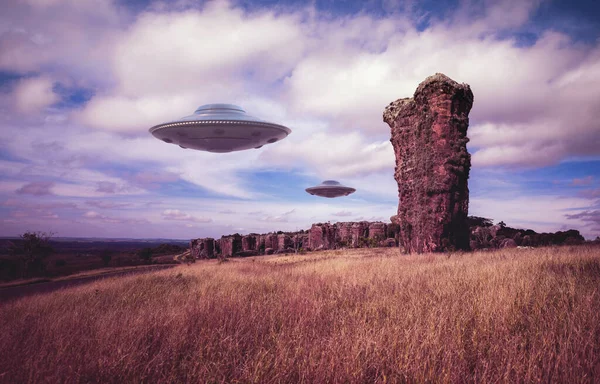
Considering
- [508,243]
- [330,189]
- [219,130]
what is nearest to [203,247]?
[219,130]

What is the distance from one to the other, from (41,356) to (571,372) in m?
4.88

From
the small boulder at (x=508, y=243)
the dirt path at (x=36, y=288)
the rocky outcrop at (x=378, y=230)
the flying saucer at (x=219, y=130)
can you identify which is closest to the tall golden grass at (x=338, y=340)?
the dirt path at (x=36, y=288)

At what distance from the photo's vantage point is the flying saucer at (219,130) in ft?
98.9

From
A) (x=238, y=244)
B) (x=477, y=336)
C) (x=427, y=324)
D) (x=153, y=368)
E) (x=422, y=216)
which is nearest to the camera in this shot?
(x=153, y=368)

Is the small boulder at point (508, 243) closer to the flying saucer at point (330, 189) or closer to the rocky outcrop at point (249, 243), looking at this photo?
the rocky outcrop at point (249, 243)

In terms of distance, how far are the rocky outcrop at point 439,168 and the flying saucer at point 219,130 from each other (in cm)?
1956

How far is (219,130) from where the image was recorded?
102 feet

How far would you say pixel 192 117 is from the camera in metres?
30.6

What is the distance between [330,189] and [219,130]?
25.9 m

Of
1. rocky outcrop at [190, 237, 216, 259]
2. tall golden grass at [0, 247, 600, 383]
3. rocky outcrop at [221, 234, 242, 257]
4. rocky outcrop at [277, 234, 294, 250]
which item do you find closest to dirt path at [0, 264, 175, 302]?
tall golden grass at [0, 247, 600, 383]

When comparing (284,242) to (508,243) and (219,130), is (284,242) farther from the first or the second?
(508,243)

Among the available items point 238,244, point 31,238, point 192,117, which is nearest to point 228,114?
point 192,117

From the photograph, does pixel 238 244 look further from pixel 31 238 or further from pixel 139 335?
pixel 139 335

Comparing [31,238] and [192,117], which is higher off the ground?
[192,117]
